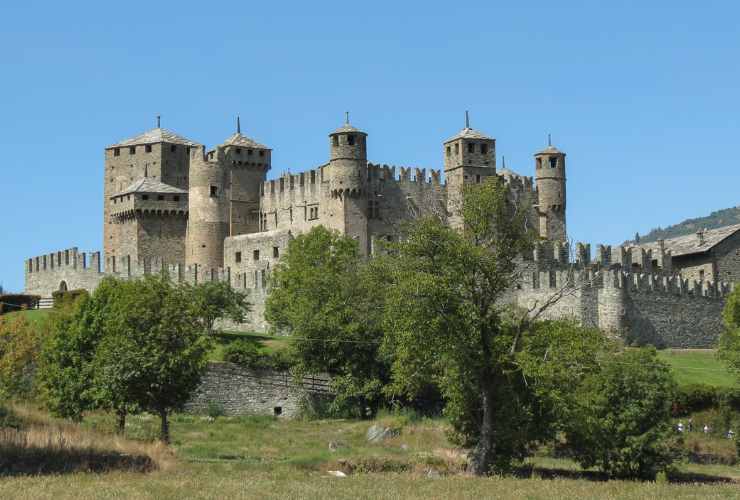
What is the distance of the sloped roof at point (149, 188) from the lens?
92062 mm

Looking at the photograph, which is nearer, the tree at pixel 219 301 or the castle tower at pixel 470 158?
the tree at pixel 219 301

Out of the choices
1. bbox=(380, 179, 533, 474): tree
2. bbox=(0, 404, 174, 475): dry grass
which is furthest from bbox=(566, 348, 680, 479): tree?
bbox=(0, 404, 174, 475): dry grass

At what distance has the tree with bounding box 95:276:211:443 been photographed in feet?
151

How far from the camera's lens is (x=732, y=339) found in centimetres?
5434

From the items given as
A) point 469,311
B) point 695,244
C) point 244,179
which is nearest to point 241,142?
point 244,179

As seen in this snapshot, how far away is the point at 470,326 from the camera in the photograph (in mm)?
41250

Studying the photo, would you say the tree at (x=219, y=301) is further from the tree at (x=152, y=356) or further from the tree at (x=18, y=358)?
the tree at (x=152, y=356)

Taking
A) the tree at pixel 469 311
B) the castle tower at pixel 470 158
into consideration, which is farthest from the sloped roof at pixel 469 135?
the tree at pixel 469 311

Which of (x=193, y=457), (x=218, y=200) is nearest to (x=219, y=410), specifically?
(x=193, y=457)

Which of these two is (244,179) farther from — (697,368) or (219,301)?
(697,368)

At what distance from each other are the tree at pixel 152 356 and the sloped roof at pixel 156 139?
49921 mm

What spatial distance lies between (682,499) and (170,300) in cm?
2053

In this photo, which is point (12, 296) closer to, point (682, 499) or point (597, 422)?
point (597, 422)

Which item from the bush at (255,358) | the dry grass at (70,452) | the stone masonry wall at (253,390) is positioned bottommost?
the dry grass at (70,452)
